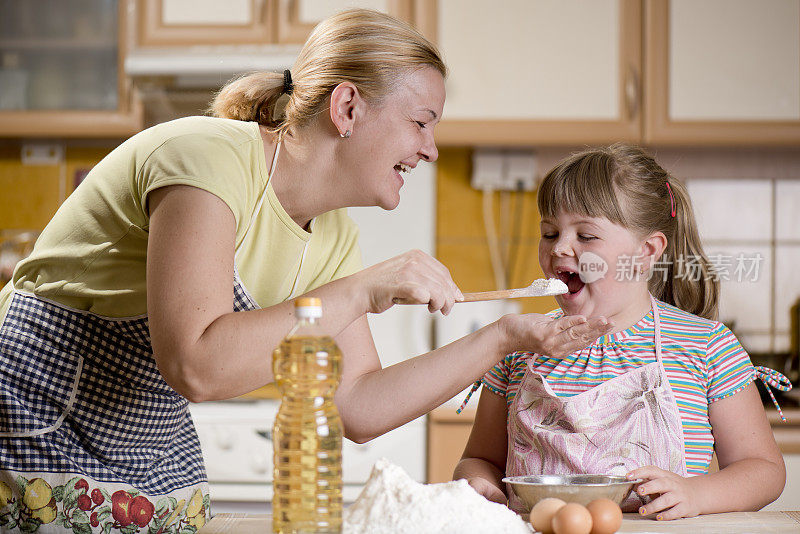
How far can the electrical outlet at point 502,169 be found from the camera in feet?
9.53

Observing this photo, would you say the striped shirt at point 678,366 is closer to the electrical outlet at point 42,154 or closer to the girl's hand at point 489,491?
the girl's hand at point 489,491

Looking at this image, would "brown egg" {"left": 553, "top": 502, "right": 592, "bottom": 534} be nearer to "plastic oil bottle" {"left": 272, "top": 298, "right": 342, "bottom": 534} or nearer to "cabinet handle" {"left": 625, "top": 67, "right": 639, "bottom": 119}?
"plastic oil bottle" {"left": 272, "top": 298, "right": 342, "bottom": 534}

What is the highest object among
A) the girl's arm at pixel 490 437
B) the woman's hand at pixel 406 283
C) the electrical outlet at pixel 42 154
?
the electrical outlet at pixel 42 154

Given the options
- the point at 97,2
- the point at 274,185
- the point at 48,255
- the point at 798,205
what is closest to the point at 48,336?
the point at 48,255

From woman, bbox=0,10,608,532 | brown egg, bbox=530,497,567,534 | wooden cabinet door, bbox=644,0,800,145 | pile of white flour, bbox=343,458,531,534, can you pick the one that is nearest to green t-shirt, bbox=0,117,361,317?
woman, bbox=0,10,608,532

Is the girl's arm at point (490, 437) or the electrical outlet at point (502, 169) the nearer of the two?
the girl's arm at point (490, 437)

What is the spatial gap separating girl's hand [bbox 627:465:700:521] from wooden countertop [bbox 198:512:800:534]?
0.01 meters

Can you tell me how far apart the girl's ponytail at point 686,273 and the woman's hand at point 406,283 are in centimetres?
63

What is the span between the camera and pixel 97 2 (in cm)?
279

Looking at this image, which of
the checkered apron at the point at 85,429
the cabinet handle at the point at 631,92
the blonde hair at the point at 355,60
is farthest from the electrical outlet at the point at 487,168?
the checkered apron at the point at 85,429

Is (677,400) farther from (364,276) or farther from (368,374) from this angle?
(364,276)

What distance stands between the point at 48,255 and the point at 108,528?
38cm

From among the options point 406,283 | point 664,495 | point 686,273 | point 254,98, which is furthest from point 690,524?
point 254,98

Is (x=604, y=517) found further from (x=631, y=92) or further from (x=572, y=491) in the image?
(x=631, y=92)
